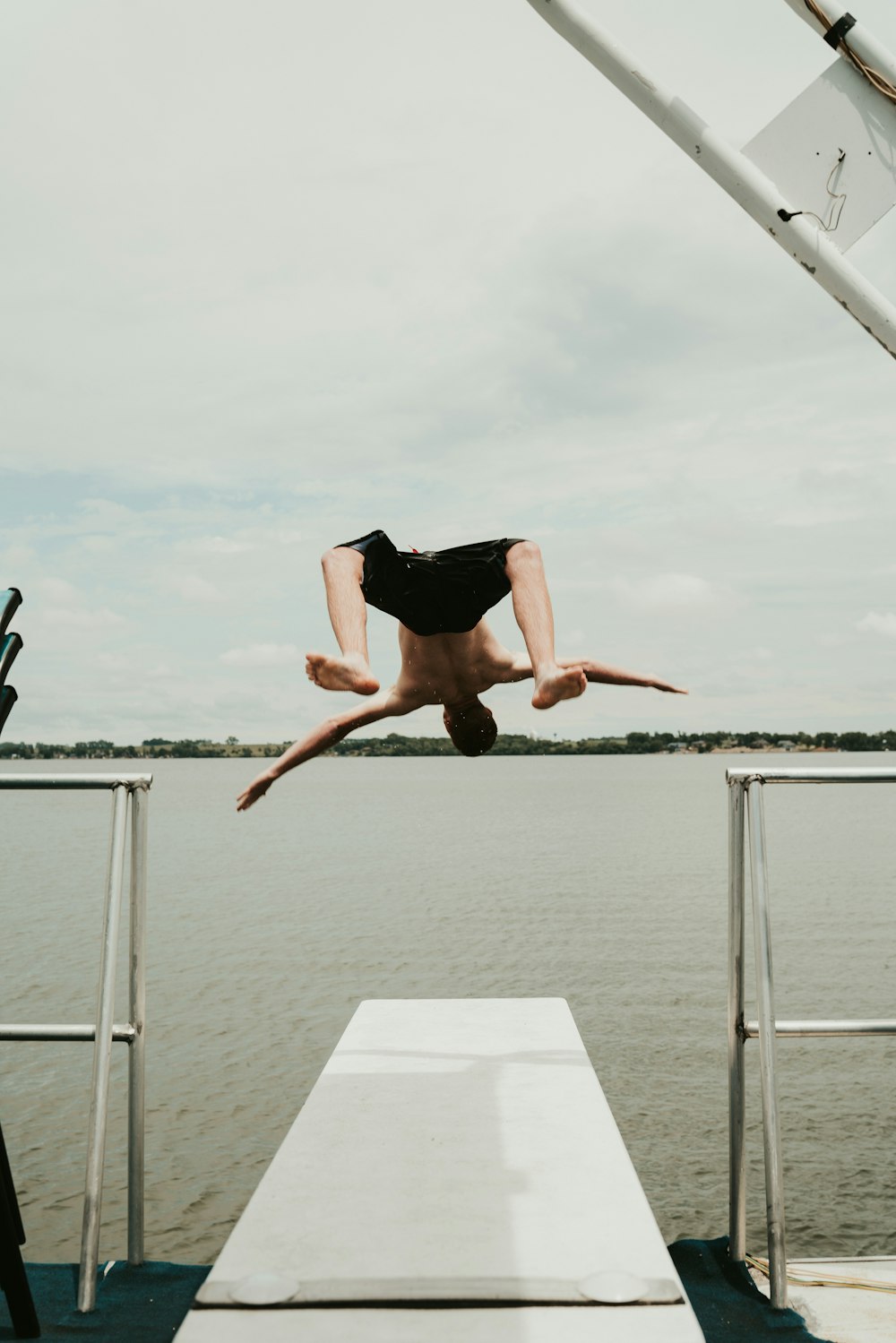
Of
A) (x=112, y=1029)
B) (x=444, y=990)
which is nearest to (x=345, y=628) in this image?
(x=112, y=1029)

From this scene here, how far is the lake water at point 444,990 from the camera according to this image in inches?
323

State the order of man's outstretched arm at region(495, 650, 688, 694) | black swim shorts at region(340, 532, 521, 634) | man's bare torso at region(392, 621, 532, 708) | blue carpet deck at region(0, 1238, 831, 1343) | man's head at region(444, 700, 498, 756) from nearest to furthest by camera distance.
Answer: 1. blue carpet deck at region(0, 1238, 831, 1343)
2. man's outstretched arm at region(495, 650, 688, 694)
3. black swim shorts at region(340, 532, 521, 634)
4. man's bare torso at region(392, 621, 532, 708)
5. man's head at region(444, 700, 498, 756)

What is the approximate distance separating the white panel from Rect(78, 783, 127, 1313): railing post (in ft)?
8.20

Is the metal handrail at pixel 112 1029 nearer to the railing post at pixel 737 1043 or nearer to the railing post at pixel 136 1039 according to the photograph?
the railing post at pixel 136 1039

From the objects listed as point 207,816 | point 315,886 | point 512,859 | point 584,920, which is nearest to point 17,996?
point 584,920

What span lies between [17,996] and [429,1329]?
13.5m

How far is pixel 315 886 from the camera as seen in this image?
26.5 meters

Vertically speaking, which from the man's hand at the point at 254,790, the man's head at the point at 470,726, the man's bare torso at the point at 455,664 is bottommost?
the man's hand at the point at 254,790

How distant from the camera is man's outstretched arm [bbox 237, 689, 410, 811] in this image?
3941mm

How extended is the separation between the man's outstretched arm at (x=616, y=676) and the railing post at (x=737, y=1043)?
1.28ft

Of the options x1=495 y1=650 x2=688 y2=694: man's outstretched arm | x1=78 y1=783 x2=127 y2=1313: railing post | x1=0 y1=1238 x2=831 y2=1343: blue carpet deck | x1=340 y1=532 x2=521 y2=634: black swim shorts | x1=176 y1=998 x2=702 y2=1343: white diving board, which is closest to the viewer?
x1=176 y1=998 x2=702 y2=1343: white diving board

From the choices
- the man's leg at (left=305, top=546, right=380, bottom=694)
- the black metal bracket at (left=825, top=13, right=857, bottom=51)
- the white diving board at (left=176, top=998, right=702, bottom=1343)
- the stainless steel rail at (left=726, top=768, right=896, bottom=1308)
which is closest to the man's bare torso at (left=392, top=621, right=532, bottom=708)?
the man's leg at (left=305, top=546, right=380, bottom=694)

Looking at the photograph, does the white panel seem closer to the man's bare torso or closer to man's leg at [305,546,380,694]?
man's leg at [305,546,380,694]

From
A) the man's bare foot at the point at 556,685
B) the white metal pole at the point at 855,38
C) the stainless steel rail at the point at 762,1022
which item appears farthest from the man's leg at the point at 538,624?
the white metal pole at the point at 855,38
